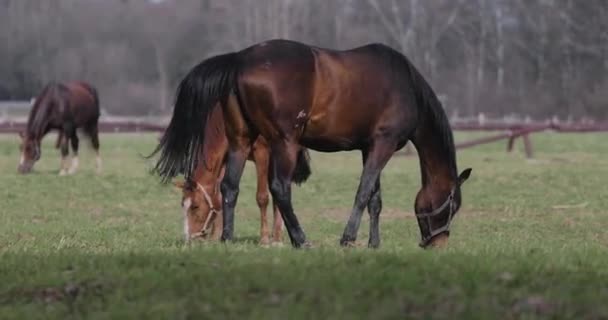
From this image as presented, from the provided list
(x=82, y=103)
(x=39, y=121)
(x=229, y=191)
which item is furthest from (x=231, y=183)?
(x=82, y=103)

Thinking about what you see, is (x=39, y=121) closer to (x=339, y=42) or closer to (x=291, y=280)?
(x=291, y=280)

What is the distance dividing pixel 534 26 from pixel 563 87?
461 cm

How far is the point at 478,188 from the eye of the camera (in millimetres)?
20906

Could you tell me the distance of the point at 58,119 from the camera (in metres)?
25.0

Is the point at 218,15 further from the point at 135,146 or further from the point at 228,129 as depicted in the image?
the point at 228,129

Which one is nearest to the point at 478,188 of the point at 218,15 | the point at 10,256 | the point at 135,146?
the point at 10,256

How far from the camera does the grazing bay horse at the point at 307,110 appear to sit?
9.43m

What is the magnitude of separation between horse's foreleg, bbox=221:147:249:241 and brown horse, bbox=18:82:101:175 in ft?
47.3

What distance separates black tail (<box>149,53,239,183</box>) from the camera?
9648 millimetres

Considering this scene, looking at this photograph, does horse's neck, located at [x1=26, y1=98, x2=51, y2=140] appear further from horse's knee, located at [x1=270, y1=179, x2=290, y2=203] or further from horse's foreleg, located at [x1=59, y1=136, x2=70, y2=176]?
horse's knee, located at [x1=270, y1=179, x2=290, y2=203]

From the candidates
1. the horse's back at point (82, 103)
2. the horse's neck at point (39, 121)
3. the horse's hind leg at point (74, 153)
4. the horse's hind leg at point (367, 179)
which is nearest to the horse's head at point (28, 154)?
the horse's neck at point (39, 121)

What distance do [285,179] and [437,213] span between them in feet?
6.28

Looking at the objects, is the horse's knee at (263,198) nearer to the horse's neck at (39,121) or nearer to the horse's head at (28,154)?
the horse's head at (28,154)

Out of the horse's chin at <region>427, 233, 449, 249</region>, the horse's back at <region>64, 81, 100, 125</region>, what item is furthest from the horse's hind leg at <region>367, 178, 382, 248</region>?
the horse's back at <region>64, 81, 100, 125</region>
